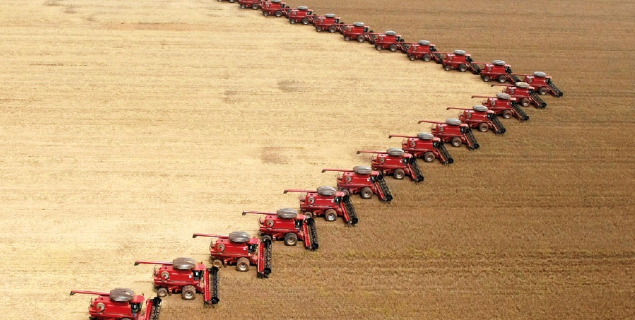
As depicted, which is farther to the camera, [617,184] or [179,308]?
[617,184]

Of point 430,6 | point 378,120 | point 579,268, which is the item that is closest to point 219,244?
point 579,268

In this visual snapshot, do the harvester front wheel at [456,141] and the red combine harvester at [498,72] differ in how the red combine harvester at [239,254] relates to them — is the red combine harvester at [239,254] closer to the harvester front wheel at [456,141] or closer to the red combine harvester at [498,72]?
the harvester front wheel at [456,141]

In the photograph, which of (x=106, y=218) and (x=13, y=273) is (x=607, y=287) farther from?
(x=13, y=273)

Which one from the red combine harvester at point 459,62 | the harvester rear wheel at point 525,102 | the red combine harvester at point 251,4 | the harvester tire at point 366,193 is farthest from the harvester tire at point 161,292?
the red combine harvester at point 251,4

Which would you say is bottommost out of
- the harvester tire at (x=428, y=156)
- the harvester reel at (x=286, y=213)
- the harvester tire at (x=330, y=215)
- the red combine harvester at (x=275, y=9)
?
the harvester reel at (x=286, y=213)

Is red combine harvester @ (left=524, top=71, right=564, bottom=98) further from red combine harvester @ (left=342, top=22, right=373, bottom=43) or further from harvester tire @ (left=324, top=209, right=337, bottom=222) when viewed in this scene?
harvester tire @ (left=324, top=209, right=337, bottom=222)

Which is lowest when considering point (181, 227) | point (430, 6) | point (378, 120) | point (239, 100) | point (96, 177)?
point (181, 227)

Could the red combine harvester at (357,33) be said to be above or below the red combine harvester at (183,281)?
above
